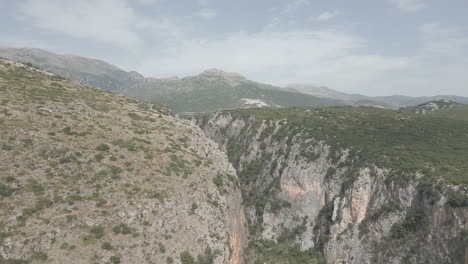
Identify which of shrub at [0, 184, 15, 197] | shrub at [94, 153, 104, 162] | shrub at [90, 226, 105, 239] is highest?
shrub at [94, 153, 104, 162]

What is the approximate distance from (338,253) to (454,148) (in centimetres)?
3360

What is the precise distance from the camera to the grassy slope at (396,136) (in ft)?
157

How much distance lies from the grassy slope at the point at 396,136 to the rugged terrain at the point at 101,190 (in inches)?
1307

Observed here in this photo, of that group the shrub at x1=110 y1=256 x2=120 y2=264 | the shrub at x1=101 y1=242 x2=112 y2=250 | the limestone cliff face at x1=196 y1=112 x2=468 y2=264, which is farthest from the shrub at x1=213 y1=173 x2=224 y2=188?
the limestone cliff face at x1=196 y1=112 x2=468 y2=264

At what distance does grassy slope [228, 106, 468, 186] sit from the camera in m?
48.0

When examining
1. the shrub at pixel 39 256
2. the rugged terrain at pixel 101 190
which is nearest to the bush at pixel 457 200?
the rugged terrain at pixel 101 190

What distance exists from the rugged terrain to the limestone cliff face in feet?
73.5

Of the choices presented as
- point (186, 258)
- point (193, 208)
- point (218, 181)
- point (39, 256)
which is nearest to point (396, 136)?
point (218, 181)

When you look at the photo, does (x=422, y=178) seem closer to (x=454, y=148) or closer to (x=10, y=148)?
(x=454, y=148)

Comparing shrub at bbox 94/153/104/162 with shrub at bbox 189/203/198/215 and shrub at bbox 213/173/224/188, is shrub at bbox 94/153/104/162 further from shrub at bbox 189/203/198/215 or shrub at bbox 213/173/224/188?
shrub at bbox 213/173/224/188

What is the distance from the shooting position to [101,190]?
102 ft

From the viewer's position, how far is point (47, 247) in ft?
76.0

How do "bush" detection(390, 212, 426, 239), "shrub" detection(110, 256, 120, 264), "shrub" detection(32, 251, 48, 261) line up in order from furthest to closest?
"bush" detection(390, 212, 426, 239)
"shrub" detection(110, 256, 120, 264)
"shrub" detection(32, 251, 48, 261)

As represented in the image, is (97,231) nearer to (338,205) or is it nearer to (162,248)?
(162,248)
